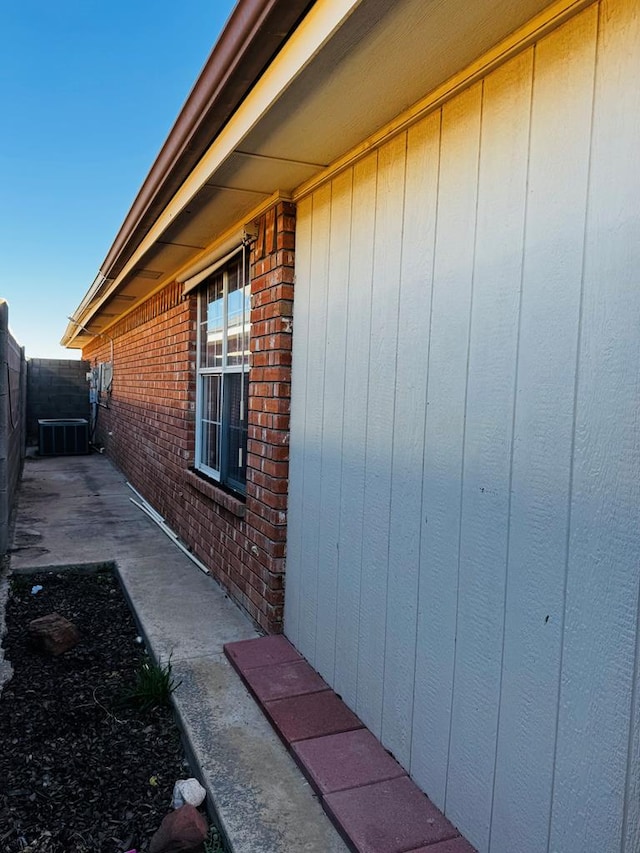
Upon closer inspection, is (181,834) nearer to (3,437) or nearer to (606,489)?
(606,489)

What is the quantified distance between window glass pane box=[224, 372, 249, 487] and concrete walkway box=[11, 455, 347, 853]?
0.88m

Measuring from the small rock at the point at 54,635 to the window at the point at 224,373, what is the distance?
4.64ft

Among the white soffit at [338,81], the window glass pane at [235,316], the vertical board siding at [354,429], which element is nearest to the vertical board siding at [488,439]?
the white soffit at [338,81]

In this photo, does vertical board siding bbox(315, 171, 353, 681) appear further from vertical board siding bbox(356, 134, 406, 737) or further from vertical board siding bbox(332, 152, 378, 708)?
vertical board siding bbox(356, 134, 406, 737)

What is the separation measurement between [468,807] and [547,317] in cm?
153

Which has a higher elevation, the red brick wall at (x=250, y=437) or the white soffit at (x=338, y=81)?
the white soffit at (x=338, y=81)

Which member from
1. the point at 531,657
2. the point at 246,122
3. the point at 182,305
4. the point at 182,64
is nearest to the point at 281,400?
the point at 246,122

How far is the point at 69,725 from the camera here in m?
2.79

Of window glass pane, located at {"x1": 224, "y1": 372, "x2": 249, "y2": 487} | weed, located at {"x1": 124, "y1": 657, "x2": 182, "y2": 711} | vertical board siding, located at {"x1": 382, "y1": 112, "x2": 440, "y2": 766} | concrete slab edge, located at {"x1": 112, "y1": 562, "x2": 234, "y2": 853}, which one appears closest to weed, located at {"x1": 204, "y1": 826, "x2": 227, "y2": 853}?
concrete slab edge, located at {"x1": 112, "y1": 562, "x2": 234, "y2": 853}

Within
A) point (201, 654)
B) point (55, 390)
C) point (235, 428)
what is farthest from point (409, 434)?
point (55, 390)

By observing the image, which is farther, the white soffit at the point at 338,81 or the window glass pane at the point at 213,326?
the window glass pane at the point at 213,326

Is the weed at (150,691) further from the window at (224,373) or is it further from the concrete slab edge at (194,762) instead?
the window at (224,373)

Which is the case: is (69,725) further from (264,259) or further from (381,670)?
(264,259)

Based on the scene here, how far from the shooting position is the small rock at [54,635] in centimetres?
348
